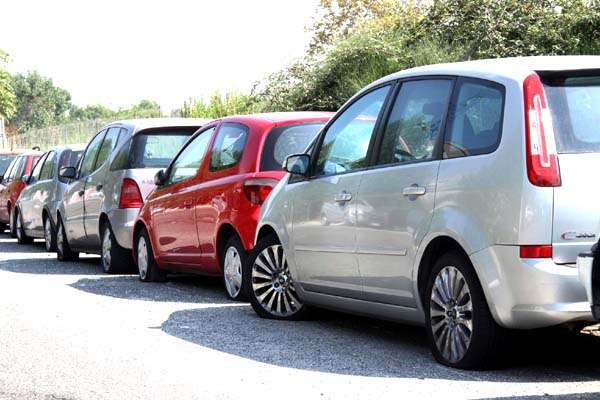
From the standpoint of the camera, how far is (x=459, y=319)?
24.7 feet

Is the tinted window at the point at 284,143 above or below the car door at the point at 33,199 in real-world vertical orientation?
above

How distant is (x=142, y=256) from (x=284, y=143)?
11.5 feet

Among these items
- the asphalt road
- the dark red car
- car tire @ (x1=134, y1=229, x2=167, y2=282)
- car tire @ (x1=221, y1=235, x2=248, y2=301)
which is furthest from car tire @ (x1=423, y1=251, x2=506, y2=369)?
the dark red car

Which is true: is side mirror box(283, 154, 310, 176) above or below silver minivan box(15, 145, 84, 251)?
above

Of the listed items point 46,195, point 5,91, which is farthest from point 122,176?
point 5,91

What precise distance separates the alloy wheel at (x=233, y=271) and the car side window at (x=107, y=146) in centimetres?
443

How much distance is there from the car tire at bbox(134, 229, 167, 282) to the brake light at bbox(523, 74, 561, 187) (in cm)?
737

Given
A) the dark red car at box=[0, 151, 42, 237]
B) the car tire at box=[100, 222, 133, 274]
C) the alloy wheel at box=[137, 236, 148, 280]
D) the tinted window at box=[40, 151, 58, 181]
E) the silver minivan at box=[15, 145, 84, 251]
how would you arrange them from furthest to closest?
the dark red car at box=[0, 151, 42, 237]
the tinted window at box=[40, 151, 58, 181]
the silver minivan at box=[15, 145, 84, 251]
the car tire at box=[100, 222, 133, 274]
the alloy wheel at box=[137, 236, 148, 280]

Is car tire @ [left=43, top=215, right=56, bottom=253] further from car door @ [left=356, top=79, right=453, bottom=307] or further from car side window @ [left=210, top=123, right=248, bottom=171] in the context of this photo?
car door @ [left=356, top=79, right=453, bottom=307]

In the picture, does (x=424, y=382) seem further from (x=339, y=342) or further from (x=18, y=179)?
(x=18, y=179)

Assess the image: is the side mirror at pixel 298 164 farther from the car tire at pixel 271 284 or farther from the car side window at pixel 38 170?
the car side window at pixel 38 170

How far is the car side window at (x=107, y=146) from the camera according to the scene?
15859 mm

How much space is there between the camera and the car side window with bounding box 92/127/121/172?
1586cm

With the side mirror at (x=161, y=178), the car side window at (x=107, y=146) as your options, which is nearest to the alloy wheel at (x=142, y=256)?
the side mirror at (x=161, y=178)
